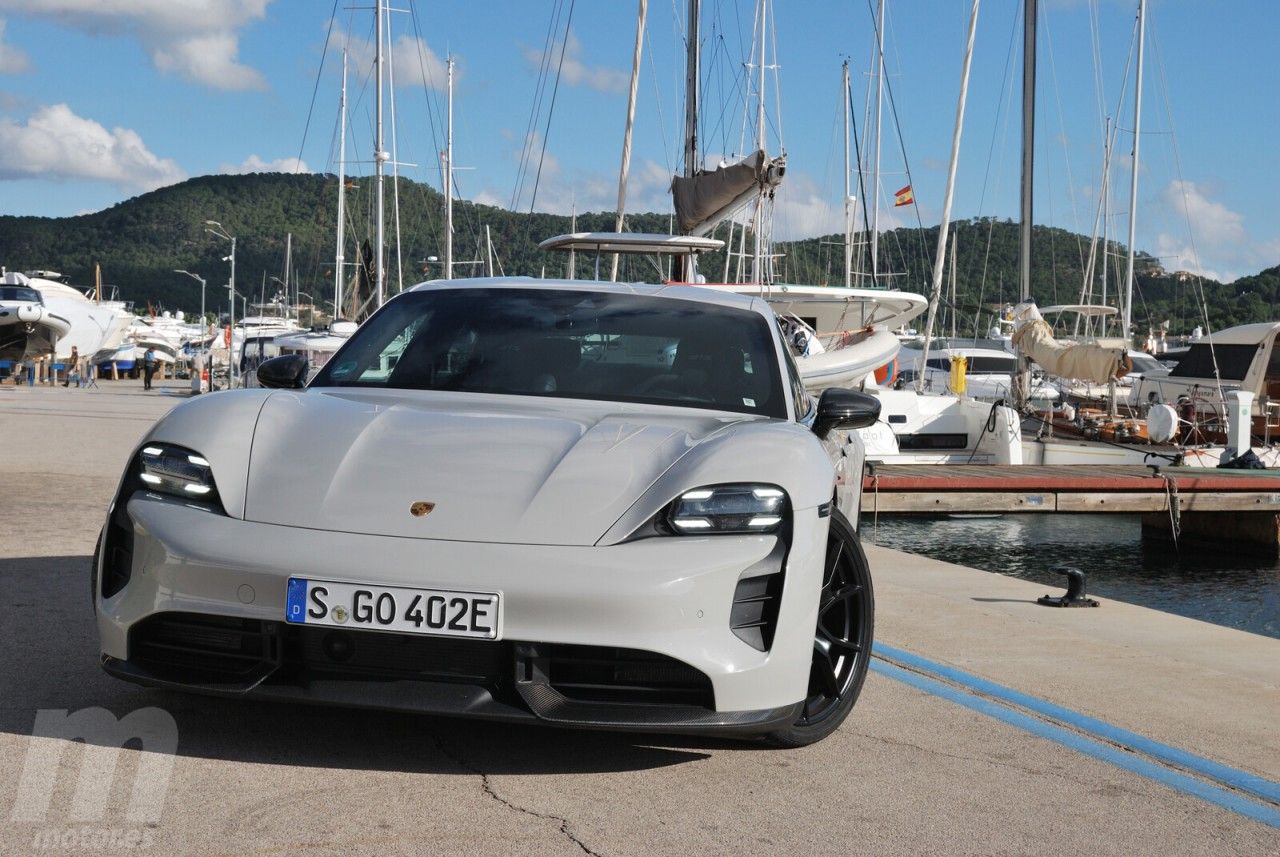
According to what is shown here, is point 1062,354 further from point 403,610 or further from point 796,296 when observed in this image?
point 403,610

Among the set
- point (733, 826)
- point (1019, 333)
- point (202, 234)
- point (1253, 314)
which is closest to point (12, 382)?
point (1019, 333)

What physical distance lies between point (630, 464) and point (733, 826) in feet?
3.31

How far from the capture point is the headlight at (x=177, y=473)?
3.79 m

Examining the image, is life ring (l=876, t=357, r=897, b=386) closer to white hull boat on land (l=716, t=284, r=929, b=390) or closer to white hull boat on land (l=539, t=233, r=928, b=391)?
white hull boat on land (l=716, t=284, r=929, b=390)

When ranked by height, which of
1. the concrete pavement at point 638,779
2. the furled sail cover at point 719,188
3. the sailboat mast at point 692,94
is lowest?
the concrete pavement at point 638,779

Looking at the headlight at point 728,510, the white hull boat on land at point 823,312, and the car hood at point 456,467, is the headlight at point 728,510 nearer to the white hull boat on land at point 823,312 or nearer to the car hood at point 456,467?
the car hood at point 456,467

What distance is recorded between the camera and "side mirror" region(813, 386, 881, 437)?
4754mm

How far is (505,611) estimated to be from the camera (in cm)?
346

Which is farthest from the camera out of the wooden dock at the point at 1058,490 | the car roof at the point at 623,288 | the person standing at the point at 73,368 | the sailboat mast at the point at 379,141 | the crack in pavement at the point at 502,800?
the person standing at the point at 73,368

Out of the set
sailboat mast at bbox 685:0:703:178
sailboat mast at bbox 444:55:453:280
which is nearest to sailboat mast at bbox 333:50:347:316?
sailboat mast at bbox 444:55:453:280

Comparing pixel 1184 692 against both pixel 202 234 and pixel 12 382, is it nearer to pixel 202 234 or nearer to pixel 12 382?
pixel 12 382

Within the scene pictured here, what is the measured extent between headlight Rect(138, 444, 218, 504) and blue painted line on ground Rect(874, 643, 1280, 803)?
9.61 feet

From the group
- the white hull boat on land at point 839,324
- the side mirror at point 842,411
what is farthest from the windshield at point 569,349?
the white hull boat on land at point 839,324

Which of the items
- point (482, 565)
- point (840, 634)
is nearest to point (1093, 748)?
point (840, 634)
